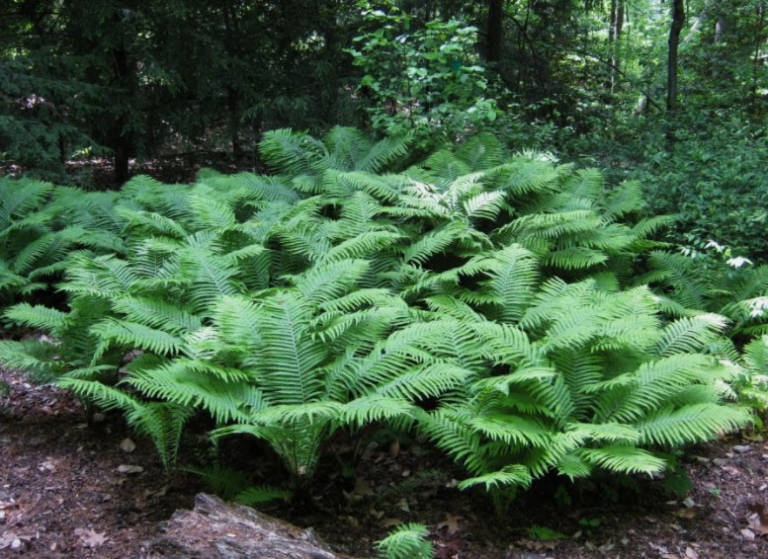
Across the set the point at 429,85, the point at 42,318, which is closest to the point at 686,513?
the point at 42,318

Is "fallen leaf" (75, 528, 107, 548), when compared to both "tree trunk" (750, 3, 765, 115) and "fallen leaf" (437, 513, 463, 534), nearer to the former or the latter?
"fallen leaf" (437, 513, 463, 534)

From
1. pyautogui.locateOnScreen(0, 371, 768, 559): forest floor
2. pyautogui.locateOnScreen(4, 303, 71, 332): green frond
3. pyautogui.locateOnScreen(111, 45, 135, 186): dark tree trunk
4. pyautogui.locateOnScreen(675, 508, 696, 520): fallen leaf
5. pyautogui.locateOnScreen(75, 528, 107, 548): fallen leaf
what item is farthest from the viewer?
pyautogui.locateOnScreen(111, 45, 135, 186): dark tree trunk

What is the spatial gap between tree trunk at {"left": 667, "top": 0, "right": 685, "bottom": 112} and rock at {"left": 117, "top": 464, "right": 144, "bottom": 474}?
8925 millimetres

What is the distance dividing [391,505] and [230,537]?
106 cm

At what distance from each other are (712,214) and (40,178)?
738 cm

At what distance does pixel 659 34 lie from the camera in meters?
14.1

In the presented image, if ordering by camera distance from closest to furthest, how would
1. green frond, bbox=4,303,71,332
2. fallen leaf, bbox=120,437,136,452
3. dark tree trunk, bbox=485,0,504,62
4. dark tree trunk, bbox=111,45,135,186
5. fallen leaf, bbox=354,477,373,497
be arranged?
fallen leaf, bbox=354,477,373,497, fallen leaf, bbox=120,437,136,452, green frond, bbox=4,303,71,332, dark tree trunk, bbox=111,45,135,186, dark tree trunk, bbox=485,0,504,62

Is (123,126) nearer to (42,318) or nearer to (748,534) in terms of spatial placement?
(42,318)

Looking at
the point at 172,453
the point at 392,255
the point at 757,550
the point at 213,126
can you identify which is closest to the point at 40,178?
the point at 213,126

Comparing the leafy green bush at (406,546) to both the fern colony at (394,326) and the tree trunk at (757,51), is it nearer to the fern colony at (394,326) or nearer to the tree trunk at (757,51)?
the fern colony at (394,326)

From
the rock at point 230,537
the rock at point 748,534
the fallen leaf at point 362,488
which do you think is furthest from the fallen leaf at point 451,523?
the rock at point 748,534

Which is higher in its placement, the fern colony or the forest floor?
the fern colony

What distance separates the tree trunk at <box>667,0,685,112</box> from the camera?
29.2 feet

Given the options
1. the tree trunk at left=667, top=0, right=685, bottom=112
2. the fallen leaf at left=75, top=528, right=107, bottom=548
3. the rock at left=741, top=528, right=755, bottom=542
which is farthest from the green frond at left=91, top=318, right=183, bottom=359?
the tree trunk at left=667, top=0, right=685, bottom=112
